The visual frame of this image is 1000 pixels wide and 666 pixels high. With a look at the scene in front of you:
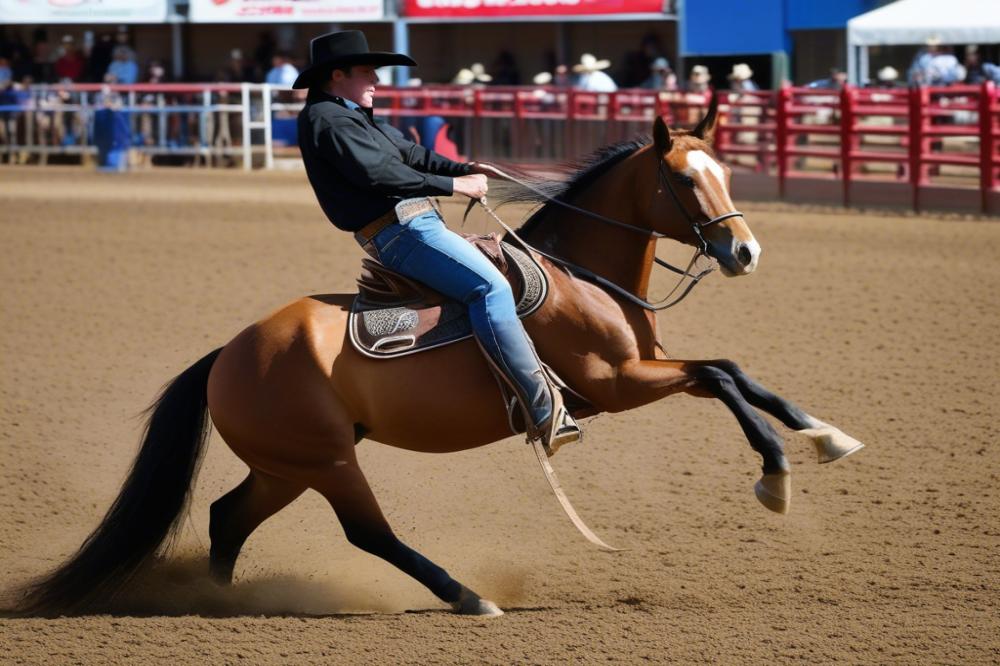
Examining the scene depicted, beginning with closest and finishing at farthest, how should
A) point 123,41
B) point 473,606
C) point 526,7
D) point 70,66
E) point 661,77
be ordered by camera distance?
point 473,606 → point 661,77 → point 526,7 → point 70,66 → point 123,41

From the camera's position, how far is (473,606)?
4.98 m

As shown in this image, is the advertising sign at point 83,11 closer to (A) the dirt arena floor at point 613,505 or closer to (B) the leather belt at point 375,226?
(A) the dirt arena floor at point 613,505

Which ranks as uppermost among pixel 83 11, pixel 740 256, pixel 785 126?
pixel 83 11

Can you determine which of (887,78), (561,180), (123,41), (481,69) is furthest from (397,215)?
(123,41)

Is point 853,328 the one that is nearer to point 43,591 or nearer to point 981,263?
point 981,263

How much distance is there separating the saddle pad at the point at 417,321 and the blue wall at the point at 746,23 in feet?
60.6

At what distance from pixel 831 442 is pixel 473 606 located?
1430mm

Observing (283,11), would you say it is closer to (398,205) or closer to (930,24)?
(930,24)

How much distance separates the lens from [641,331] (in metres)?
5.10

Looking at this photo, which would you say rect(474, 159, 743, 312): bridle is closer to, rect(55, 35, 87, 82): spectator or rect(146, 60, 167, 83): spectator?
rect(146, 60, 167, 83): spectator

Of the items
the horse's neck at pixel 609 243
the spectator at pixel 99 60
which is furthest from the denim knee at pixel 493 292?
the spectator at pixel 99 60

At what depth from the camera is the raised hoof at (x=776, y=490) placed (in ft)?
15.8

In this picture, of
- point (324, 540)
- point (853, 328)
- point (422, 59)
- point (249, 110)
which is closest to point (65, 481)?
point (324, 540)

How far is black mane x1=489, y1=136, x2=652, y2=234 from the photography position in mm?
5270
